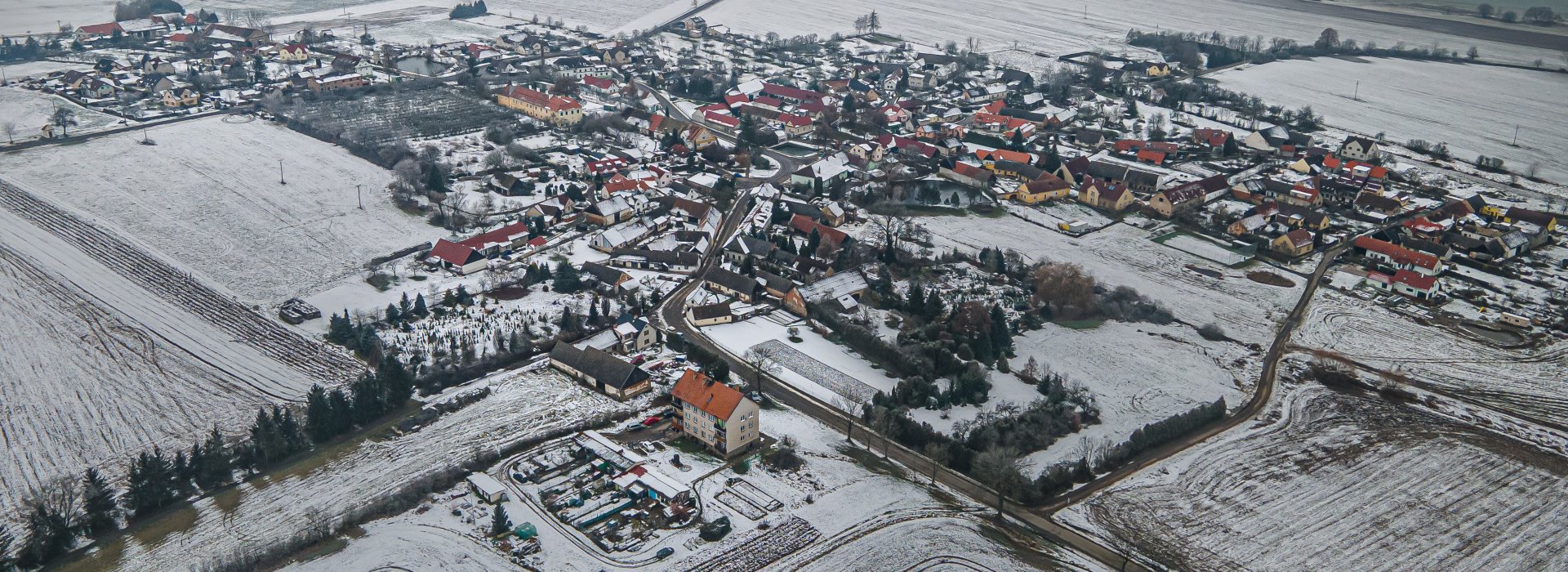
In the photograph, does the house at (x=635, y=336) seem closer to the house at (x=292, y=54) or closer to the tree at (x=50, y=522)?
the tree at (x=50, y=522)

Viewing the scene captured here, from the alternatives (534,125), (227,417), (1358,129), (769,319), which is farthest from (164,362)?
(1358,129)

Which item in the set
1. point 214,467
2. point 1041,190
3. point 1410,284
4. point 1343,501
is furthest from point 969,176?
point 214,467

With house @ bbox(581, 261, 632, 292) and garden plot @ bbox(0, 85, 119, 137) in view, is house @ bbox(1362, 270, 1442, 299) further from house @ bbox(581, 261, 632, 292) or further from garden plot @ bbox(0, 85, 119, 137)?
garden plot @ bbox(0, 85, 119, 137)

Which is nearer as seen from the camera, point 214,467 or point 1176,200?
point 214,467

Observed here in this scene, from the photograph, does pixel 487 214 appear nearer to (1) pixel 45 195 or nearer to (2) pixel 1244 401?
(1) pixel 45 195

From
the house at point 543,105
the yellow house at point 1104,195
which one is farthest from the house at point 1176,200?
the house at point 543,105

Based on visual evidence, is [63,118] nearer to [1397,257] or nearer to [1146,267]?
[1146,267]
